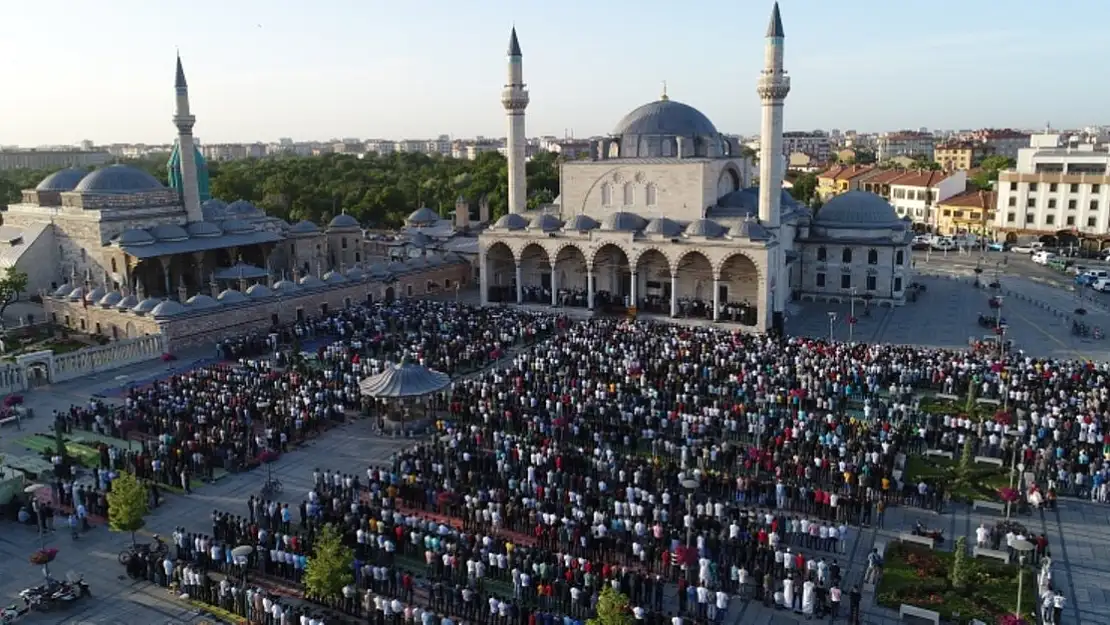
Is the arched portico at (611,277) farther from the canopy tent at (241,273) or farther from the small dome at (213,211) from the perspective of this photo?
the small dome at (213,211)

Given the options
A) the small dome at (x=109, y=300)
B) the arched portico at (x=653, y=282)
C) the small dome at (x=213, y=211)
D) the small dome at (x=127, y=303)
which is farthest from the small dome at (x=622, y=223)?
the small dome at (x=213, y=211)

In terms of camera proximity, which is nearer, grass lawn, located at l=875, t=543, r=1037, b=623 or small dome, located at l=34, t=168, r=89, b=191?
grass lawn, located at l=875, t=543, r=1037, b=623

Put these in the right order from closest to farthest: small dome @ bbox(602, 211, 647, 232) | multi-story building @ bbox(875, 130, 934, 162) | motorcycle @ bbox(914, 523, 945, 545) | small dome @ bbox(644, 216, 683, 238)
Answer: motorcycle @ bbox(914, 523, 945, 545) → small dome @ bbox(644, 216, 683, 238) → small dome @ bbox(602, 211, 647, 232) → multi-story building @ bbox(875, 130, 934, 162)

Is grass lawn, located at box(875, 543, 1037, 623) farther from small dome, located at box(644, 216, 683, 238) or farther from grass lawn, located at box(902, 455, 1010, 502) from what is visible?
small dome, located at box(644, 216, 683, 238)

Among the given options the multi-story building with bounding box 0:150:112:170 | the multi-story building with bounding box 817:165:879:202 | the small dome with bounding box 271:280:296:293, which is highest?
the multi-story building with bounding box 0:150:112:170

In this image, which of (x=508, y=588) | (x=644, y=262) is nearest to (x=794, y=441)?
(x=508, y=588)

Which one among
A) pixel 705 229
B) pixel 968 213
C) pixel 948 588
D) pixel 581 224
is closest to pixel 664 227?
pixel 705 229

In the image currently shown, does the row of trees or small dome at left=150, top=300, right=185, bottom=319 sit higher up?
the row of trees

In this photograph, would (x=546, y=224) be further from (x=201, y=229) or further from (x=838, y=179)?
(x=838, y=179)

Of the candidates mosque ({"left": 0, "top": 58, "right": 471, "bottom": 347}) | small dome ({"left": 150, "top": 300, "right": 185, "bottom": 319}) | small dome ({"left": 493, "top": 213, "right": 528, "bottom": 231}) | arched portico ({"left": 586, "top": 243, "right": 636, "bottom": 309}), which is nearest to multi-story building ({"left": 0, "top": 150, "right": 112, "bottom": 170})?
mosque ({"left": 0, "top": 58, "right": 471, "bottom": 347})
